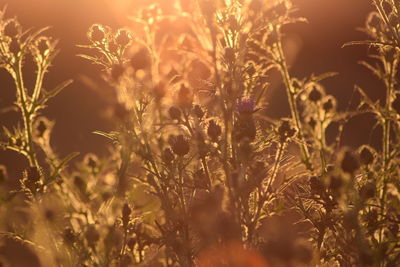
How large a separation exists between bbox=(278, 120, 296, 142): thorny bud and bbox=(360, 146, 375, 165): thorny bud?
0.89 feet

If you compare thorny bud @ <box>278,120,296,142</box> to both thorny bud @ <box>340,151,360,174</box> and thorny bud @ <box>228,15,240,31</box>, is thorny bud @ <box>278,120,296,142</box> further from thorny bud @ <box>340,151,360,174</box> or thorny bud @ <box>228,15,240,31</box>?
thorny bud @ <box>340,151,360,174</box>

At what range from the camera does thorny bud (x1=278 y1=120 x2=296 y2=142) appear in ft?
5.98

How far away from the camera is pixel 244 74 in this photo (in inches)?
70.8

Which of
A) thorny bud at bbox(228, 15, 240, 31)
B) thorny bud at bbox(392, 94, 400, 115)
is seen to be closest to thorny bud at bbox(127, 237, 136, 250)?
thorny bud at bbox(228, 15, 240, 31)

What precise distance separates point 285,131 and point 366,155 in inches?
12.5

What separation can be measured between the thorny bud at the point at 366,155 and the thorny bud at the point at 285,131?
0.89 feet

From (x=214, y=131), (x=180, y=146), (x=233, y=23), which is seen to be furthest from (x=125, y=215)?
(x=233, y=23)

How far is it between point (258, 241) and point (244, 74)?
1.74 ft

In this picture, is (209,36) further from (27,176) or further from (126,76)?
(27,176)

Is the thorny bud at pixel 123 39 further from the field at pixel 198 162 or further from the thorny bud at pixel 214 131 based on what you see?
the thorny bud at pixel 214 131

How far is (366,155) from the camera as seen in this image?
1931 millimetres

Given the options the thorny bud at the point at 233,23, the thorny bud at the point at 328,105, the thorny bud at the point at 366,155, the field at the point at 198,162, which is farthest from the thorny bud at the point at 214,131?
the thorny bud at the point at 328,105

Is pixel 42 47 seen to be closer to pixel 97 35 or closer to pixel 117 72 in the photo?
pixel 97 35

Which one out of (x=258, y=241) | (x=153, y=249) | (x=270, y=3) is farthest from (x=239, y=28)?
(x=153, y=249)
